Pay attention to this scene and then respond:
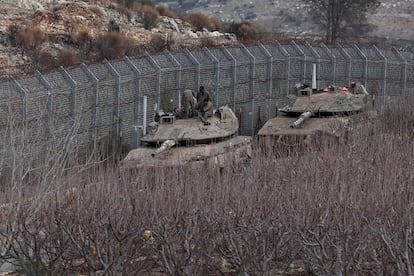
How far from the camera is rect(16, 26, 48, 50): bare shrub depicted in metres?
39.0

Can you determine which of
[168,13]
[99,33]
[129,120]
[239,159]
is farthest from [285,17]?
[239,159]

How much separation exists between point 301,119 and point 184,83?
19.3 feet

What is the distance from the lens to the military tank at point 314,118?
22.6 m

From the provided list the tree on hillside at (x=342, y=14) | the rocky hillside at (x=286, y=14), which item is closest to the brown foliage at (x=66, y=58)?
the tree on hillside at (x=342, y=14)

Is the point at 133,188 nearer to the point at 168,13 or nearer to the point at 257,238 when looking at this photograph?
the point at 257,238

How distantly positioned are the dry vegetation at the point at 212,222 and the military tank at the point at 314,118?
620 cm

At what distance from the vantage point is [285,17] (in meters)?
98.1

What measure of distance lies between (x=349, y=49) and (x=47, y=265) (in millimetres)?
20536

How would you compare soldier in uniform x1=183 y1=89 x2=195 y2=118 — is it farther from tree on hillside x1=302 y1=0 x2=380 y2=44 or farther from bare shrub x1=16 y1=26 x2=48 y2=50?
tree on hillside x1=302 y1=0 x2=380 y2=44

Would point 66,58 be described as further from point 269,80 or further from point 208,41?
point 269,80

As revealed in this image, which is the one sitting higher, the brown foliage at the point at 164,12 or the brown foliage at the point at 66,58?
the brown foliage at the point at 164,12

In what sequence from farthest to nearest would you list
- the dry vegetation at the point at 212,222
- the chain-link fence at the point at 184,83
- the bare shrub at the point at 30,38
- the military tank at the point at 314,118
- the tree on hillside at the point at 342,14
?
the tree on hillside at the point at 342,14 < the bare shrub at the point at 30,38 < the chain-link fence at the point at 184,83 < the military tank at the point at 314,118 < the dry vegetation at the point at 212,222

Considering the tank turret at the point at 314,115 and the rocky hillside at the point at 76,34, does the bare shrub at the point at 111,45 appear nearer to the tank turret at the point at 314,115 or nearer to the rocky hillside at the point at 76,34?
A: the rocky hillside at the point at 76,34

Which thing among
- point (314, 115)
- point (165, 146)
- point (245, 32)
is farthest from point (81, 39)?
point (165, 146)
